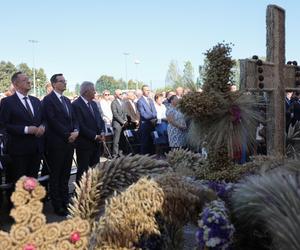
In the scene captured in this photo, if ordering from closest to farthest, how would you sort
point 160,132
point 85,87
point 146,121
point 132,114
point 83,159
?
point 83,159 < point 85,87 < point 160,132 < point 146,121 < point 132,114

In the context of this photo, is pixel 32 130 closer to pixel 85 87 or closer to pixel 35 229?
pixel 85 87

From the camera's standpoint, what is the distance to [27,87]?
20.6 ft

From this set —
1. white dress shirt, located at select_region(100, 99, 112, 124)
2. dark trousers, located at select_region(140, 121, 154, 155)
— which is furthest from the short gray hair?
white dress shirt, located at select_region(100, 99, 112, 124)

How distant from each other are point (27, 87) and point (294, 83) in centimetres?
337

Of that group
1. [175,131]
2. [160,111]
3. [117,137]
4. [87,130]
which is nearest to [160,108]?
[160,111]

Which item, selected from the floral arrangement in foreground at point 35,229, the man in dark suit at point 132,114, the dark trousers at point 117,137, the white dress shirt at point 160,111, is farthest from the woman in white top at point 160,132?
the floral arrangement in foreground at point 35,229

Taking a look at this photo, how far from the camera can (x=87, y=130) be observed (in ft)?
22.5

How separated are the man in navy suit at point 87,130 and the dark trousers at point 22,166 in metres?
0.70

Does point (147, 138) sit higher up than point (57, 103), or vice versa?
point (57, 103)

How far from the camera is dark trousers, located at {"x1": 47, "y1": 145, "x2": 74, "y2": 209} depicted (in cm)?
657

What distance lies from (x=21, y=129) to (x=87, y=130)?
1.08 meters

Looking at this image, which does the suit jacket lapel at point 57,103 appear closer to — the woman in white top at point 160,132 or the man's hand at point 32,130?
the man's hand at point 32,130

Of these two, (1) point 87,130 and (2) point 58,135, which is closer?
(2) point 58,135

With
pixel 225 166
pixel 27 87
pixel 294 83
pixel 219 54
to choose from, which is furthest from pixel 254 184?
pixel 27 87
